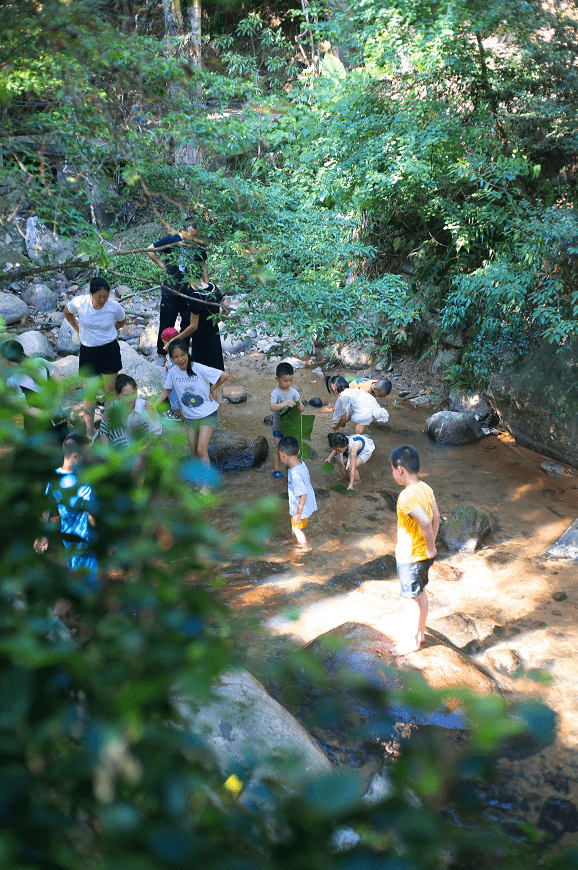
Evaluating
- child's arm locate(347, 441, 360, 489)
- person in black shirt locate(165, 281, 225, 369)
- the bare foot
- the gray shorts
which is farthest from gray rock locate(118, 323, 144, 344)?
the bare foot

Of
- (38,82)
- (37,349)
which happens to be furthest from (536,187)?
(37,349)

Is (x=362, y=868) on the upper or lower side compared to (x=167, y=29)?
lower

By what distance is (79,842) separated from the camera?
0.98 metres

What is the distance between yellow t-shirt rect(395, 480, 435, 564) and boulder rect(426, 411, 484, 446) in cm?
421

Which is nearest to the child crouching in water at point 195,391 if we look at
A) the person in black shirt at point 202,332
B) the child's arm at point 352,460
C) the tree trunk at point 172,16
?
the person in black shirt at point 202,332

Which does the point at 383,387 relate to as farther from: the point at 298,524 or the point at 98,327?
the point at 98,327

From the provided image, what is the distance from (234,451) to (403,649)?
3.68 metres

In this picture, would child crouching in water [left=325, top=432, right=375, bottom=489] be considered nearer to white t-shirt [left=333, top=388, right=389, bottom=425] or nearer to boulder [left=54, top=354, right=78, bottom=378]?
white t-shirt [left=333, top=388, right=389, bottom=425]

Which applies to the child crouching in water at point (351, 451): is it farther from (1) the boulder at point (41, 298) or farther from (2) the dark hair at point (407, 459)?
(1) the boulder at point (41, 298)

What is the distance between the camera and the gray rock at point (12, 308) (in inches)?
428

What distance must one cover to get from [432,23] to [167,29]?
7.02 metres

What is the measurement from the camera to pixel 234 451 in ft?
22.9

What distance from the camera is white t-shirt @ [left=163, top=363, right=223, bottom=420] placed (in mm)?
5855

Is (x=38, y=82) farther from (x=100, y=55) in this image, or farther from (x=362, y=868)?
(x=362, y=868)
